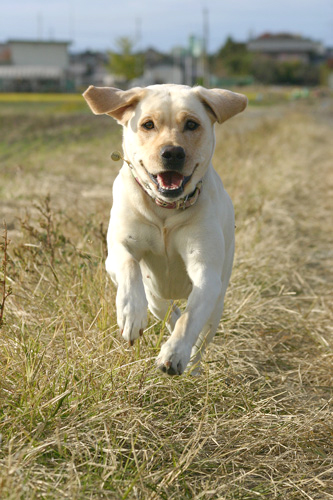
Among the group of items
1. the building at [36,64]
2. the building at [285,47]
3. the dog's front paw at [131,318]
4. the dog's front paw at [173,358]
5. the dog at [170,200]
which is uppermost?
the dog at [170,200]

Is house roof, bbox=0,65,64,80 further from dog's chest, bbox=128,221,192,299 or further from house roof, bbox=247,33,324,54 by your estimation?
dog's chest, bbox=128,221,192,299

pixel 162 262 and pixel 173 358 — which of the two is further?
pixel 162 262

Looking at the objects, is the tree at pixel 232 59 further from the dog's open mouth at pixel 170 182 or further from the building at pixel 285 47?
the dog's open mouth at pixel 170 182

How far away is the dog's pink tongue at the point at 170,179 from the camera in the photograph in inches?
147

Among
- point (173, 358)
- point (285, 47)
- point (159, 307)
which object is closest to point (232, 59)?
point (285, 47)

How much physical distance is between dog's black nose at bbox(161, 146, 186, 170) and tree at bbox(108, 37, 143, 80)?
80184 millimetres

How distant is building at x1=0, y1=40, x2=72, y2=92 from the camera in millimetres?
78438

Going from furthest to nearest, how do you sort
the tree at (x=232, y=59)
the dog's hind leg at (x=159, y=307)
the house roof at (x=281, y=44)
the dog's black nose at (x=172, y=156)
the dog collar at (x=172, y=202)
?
the house roof at (x=281, y=44) < the tree at (x=232, y=59) < the dog's hind leg at (x=159, y=307) < the dog collar at (x=172, y=202) < the dog's black nose at (x=172, y=156)

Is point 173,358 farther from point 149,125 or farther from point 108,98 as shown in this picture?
point 108,98

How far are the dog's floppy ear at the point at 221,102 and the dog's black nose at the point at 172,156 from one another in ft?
1.47

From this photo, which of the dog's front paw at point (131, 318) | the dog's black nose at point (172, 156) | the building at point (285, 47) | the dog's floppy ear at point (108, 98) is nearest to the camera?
the dog's front paw at point (131, 318)

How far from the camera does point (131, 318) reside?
11.0 feet

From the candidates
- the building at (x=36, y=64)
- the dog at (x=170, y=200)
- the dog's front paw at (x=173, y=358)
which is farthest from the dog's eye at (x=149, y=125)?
the building at (x=36, y=64)

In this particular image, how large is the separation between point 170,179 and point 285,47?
148556 mm
